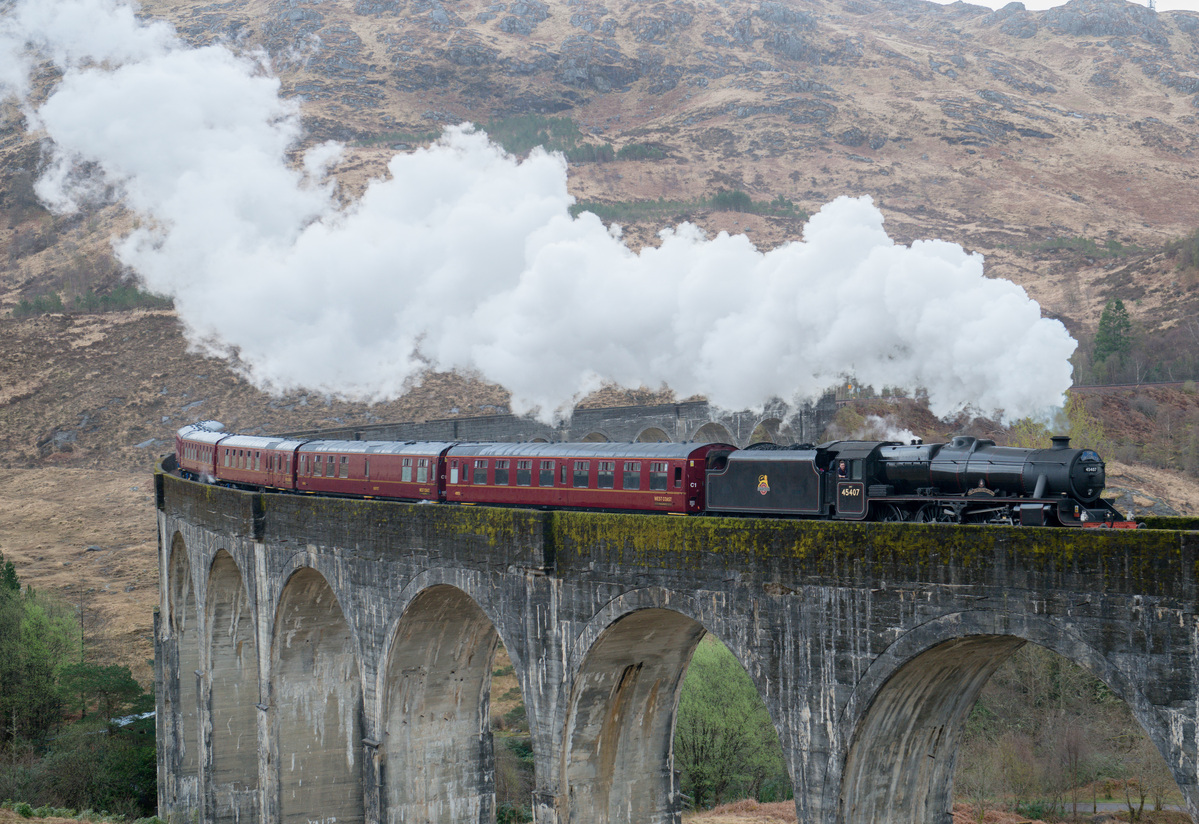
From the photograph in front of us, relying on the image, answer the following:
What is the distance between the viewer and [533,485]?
23.0 m

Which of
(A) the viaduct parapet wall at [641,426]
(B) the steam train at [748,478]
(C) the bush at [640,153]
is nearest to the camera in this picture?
(B) the steam train at [748,478]

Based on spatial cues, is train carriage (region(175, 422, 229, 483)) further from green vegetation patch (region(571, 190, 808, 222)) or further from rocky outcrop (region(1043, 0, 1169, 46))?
rocky outcrop (region(1043, 0, 1169, 46))

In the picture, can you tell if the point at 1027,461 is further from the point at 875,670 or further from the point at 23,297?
the point at 23,297

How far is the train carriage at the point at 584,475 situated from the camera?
66.2 ft

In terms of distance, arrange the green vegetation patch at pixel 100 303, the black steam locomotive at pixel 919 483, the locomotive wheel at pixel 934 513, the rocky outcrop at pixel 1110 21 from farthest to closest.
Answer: the rocky outcrop at pixel 1110 21 → the green vegetation patch at pixel 100 303 → the locomotive wheel at pixel 934 513 → the black steam locomotive at pixel 919 483

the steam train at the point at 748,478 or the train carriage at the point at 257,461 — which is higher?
the train carriage at the point at 257,461

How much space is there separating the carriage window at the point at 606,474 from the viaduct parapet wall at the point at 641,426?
88.7ft

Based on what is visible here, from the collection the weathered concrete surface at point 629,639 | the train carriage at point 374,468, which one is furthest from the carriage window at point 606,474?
the train carriage at point 374,468

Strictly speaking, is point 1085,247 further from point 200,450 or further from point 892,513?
point 892,513

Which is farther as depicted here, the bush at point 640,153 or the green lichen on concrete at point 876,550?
the bush at point 640,153

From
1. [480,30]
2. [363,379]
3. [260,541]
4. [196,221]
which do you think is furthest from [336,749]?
[480,30]

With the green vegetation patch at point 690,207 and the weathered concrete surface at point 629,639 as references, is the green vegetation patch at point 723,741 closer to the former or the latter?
the weathered concrete surface at point 629,639

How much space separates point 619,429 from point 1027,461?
44.6m

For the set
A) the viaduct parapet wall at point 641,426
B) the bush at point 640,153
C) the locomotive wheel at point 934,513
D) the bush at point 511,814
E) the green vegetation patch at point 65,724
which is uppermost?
the bush at point 640,153
